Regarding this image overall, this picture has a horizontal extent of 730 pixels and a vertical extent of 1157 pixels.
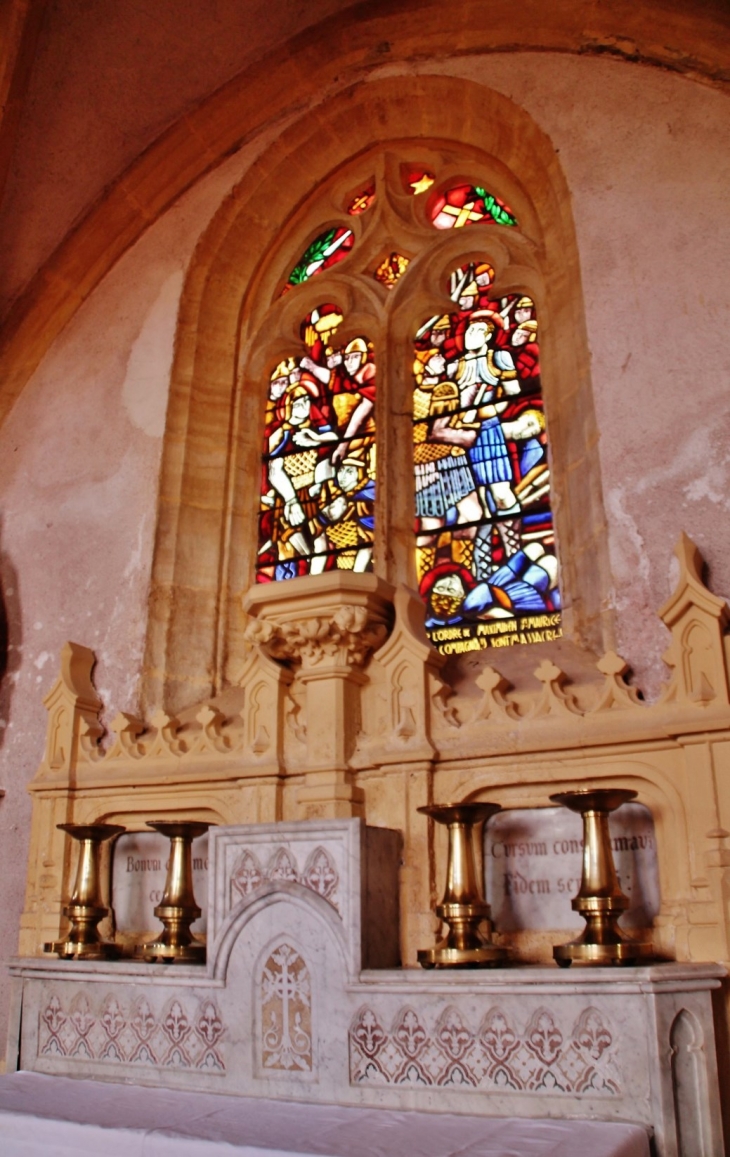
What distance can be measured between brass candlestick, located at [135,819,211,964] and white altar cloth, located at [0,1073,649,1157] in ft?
2.13

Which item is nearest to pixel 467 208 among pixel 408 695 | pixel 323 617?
pixel 323 617

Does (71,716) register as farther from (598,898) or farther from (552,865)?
(598,898)

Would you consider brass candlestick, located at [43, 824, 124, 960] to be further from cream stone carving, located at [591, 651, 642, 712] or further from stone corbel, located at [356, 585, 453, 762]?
cream stone carving, located at [591, 651, 642, 712]

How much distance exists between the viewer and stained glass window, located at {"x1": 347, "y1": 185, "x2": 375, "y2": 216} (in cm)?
700

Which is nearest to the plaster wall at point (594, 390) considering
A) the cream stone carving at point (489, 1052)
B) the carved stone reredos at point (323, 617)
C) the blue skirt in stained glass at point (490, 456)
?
the blue skirt in stained glass at point (490, 456)

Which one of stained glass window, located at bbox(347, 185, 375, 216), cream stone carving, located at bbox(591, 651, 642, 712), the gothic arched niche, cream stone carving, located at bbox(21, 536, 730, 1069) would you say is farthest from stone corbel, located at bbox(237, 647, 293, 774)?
stained glass window, located at bbox(347, 185, 375, 216)

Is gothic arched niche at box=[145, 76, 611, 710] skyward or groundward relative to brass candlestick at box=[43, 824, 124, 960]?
skyward

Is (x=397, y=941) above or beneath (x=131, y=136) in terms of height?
beneath

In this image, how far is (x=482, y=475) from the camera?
563cm

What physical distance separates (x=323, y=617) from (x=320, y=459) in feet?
6.19

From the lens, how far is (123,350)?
6594mm

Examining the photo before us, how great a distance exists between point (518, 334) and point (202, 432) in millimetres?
1916

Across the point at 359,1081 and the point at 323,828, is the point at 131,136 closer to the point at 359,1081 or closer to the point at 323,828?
the point at 323,828

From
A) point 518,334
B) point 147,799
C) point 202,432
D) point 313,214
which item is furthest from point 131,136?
point 147,799
